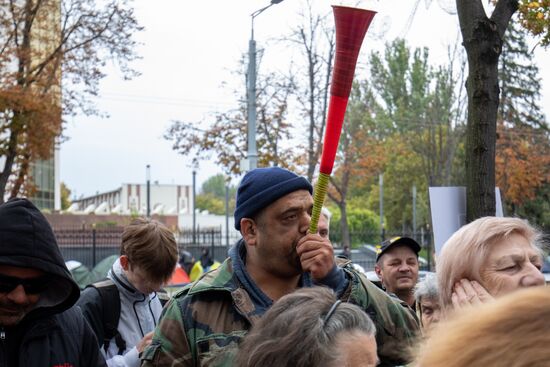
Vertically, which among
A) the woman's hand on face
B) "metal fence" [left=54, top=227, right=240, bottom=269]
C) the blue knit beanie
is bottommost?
"metal fence" [left=54, top=227, right=240, bottom=269]

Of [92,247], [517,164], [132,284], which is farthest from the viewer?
[92,247]

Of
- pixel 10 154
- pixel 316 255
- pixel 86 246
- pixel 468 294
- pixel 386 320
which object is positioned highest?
pixel 10 154

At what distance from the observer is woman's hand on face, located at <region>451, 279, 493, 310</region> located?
2904 mm

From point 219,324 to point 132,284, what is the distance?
179 cm

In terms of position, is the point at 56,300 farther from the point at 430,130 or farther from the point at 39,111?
the point at 430,130

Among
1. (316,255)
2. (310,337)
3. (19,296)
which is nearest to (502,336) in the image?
(310,337)

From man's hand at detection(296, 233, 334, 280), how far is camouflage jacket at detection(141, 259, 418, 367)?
159 millimetres

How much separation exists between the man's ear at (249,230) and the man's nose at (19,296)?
34.6 inches

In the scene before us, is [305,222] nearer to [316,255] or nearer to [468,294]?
[316,255]

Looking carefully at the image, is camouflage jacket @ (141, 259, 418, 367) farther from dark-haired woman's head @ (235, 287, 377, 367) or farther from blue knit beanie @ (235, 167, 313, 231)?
dark-haired woman's head @ (235, 287, 377, 367)

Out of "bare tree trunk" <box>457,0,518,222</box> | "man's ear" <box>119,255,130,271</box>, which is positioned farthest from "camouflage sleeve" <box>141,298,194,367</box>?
"bare tree trunk" <box>457,0,518,222</box>

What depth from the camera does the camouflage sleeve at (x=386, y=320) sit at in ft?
10.0

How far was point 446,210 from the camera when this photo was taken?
6043 millimetres

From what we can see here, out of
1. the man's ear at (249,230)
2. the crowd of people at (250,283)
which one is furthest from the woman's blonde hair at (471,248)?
the man's ear at (249,230)
